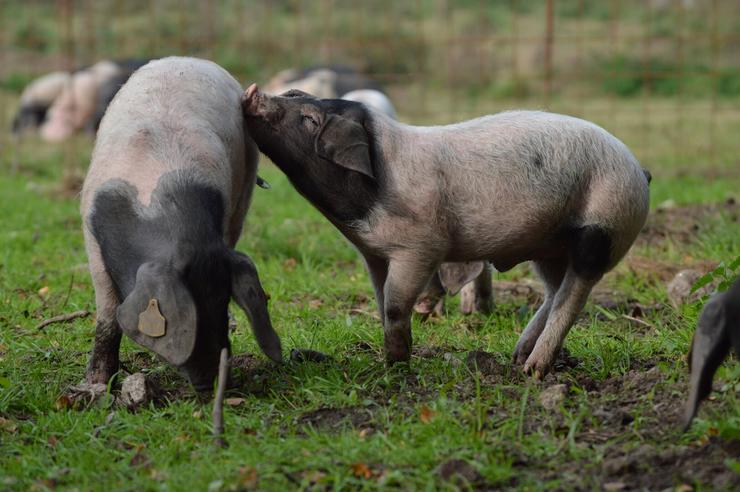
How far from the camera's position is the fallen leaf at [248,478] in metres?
3.85

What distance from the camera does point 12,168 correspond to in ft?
44.7

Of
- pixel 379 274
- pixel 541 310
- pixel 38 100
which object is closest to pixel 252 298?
pixel 379 274

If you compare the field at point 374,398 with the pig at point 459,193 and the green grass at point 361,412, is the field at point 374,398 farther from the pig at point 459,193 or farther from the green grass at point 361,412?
the pig at point 459,193

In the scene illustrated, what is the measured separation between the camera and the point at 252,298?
4.76 meters

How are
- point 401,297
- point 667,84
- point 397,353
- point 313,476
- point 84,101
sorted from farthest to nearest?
point 667,84, point 84,101, point 397,353, point 401,297, point 313,476

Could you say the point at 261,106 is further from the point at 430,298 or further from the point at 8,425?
the point at 8,425

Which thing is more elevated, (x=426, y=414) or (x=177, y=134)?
(x=177, y=134)

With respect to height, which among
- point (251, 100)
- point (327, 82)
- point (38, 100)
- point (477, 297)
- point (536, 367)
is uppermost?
point (251, 100)

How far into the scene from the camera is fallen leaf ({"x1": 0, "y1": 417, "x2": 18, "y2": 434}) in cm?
462

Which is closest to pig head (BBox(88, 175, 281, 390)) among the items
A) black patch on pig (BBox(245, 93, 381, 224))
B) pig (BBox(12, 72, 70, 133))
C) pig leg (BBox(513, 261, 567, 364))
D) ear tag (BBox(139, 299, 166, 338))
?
ear tag (BBox(139, 299, 166, 338))

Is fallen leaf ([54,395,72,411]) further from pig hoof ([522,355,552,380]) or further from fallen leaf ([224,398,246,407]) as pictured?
pig hoof ([522,355,552,380])

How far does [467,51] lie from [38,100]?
25.9ft

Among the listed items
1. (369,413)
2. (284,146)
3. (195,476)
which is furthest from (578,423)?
(284,146)

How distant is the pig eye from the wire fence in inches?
338
